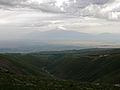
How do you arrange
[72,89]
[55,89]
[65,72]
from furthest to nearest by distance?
[65,72] < [72,89] < [55,89]

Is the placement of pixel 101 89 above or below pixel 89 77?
above

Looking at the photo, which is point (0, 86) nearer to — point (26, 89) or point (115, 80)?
point (26, 89)

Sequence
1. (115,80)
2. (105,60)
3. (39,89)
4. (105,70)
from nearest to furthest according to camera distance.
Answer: (39,89) → (115,80) → (105,70) → (105,60)

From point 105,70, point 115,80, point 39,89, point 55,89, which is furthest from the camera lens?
point 105,70

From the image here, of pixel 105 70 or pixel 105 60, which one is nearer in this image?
pixel 105 70

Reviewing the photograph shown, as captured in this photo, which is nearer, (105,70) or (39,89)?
(39,89)

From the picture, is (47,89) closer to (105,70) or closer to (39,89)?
(39,89)

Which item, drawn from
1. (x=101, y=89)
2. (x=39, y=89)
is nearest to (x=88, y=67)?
(x=101, y=89)

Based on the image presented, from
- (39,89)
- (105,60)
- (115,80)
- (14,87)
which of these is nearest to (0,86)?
(14,87)

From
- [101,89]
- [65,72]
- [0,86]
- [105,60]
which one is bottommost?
[65,72]
